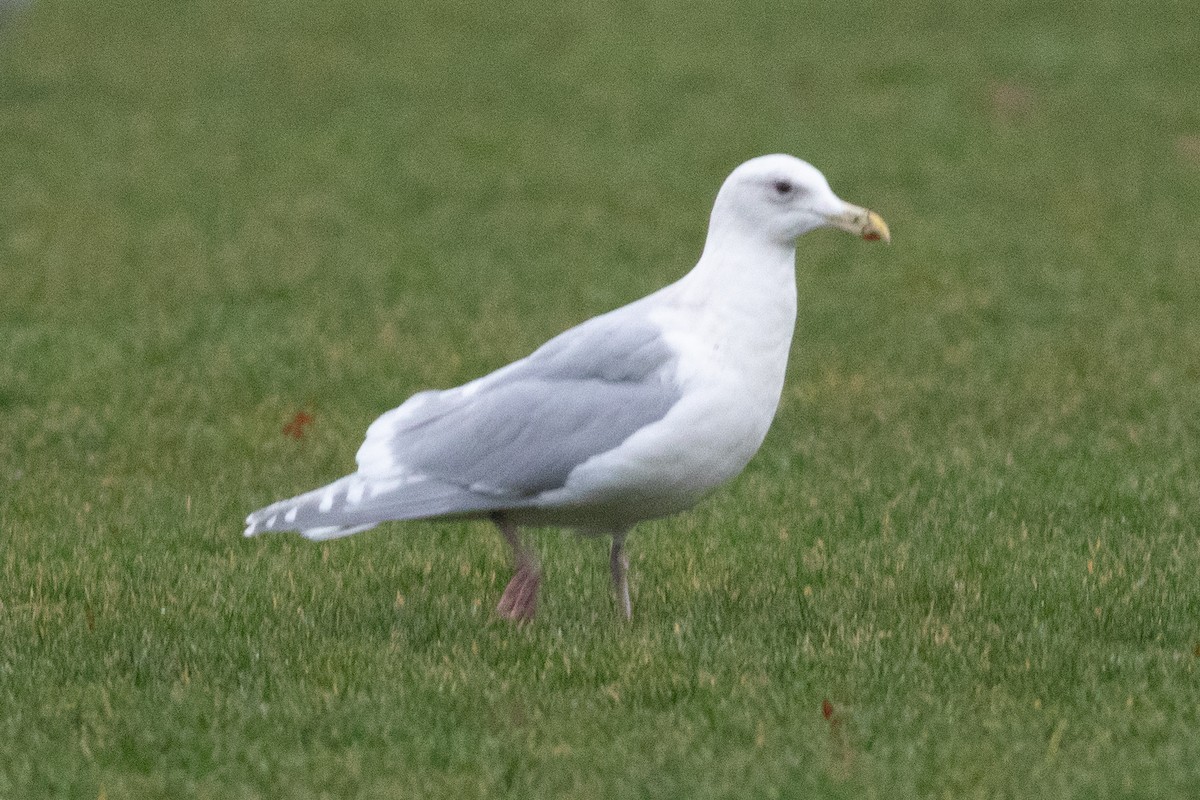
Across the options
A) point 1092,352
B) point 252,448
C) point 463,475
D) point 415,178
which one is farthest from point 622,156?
point 463,475

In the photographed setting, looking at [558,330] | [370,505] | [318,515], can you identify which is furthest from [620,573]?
[558,330]

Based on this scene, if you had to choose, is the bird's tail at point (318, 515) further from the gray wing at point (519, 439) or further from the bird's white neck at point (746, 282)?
the bird's white neck at point (746, 282)

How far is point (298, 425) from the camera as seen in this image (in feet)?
31.9

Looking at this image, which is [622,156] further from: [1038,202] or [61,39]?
[61,39]

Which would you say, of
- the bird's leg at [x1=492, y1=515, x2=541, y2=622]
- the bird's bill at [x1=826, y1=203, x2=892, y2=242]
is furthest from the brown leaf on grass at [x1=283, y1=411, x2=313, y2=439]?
the bird's bill at [x1=826, y1=203, x2=892, y2=242]

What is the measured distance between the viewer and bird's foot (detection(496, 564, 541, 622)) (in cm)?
625

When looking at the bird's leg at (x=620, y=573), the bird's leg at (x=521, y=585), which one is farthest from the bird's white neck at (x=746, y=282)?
the bird's leg at (x=521, y=585)

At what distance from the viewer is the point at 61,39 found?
25.2m

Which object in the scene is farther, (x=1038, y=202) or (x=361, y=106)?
(x=361, y=106)

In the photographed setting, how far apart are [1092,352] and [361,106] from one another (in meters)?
11.2

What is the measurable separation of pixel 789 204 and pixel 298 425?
4.30m

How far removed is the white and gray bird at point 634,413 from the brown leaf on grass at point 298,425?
11.2ft

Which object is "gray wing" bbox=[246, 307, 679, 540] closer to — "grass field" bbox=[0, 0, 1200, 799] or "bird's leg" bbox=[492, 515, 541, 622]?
"bird's leg" bbox=[492, 515, 541, 622]

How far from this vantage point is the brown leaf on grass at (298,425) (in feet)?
31.4
